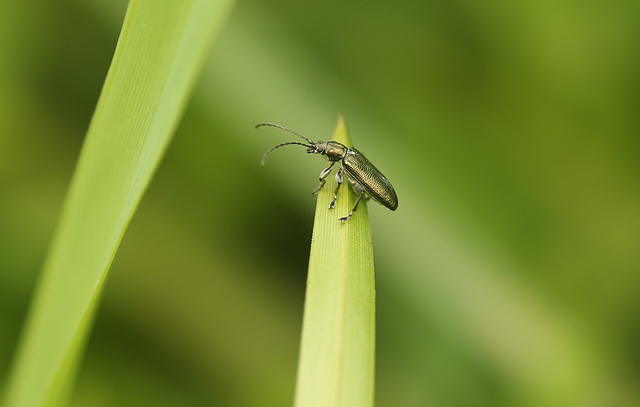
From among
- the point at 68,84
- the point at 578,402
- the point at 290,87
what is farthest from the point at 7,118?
the point at 578,402

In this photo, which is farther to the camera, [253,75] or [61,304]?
[253,75]

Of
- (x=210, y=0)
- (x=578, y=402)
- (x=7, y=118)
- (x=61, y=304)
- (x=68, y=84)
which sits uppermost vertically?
(x=68, y=84)

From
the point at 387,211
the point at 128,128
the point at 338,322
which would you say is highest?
the point at 387,211

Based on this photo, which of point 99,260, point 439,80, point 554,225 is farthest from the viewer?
point 439,80

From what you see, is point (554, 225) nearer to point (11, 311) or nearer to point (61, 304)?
point (61, 304)

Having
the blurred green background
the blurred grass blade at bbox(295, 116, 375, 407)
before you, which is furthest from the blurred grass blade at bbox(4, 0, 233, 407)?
the blurred green background

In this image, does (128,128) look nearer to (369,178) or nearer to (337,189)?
(337,189)

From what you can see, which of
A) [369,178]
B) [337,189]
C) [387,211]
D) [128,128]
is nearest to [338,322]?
[128,128]

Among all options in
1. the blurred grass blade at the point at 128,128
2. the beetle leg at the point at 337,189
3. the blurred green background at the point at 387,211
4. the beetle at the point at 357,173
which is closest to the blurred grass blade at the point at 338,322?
the beetle leg at the point at 337,189
